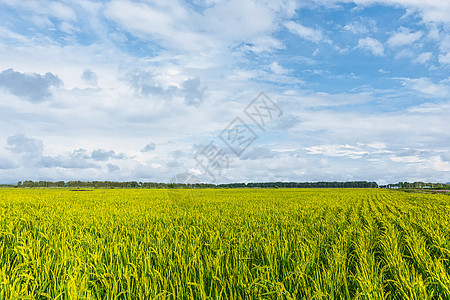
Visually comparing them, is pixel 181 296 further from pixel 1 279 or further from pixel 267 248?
pixel 1 279

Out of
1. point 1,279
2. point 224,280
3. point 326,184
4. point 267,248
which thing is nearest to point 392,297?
point 267,248

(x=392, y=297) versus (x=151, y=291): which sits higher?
(x=151, y=291)

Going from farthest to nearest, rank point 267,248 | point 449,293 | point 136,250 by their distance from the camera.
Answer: point 136,250
point 267,248
point 449,293

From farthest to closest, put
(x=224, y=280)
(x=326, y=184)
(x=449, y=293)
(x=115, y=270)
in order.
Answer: (x=326, y=184) → (x=115, y=270) → (x=224, y=280) → (x=449, y=293)

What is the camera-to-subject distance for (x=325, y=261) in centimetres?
343

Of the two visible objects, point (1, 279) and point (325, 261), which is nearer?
point (1, 279)

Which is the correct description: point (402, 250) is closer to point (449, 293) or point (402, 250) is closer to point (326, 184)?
point (449, 293)

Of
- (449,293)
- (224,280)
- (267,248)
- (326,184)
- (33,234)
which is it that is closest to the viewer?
(449,293)

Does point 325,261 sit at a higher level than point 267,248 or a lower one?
lower

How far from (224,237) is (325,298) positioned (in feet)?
6.80

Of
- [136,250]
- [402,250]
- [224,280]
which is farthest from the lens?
[402,250]

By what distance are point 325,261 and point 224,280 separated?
152 centimetres

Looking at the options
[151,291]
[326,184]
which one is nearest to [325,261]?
[151,291]

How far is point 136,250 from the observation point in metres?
3.67
